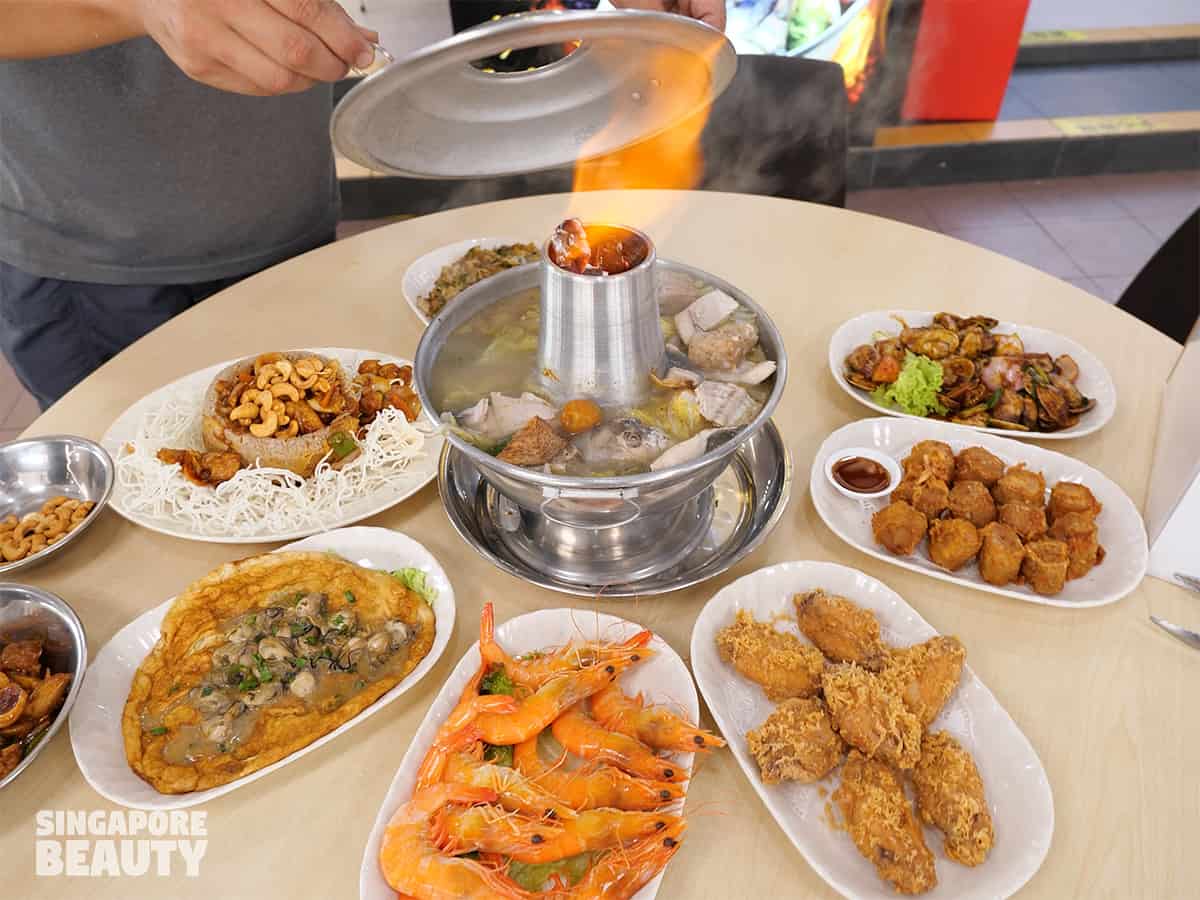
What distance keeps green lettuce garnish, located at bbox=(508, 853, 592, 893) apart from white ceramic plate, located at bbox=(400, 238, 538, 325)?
1579mm

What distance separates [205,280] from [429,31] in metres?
2.03

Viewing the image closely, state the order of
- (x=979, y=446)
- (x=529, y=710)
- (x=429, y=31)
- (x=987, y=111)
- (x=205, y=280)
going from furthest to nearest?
(x=987, y=111), (x=429, y=31), (x=205, y=280), (x=979, y=446), (x=529, y=710)

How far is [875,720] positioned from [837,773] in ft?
0.37

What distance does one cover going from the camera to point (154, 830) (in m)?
1.29

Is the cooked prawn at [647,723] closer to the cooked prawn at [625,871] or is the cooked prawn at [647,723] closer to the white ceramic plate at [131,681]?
the cooked prawn at [625,871]

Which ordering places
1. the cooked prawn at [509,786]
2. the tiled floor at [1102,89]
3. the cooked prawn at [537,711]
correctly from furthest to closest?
the tiled floor at [1102,89], the cooked prawn at [537,711], the cooked prawn at [509,786]

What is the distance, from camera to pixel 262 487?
1.83 meters

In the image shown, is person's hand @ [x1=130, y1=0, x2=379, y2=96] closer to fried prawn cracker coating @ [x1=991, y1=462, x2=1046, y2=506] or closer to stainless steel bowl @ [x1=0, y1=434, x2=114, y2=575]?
stainless steel bowl @ [x1=0, y1=434, x2=114, y2=575]

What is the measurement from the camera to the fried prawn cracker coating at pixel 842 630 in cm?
147

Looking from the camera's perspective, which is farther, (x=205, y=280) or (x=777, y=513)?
(x=205, y=280)

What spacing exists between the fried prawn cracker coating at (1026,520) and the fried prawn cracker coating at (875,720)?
0.56 meters

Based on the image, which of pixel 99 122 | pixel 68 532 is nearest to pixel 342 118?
pixel 68 532

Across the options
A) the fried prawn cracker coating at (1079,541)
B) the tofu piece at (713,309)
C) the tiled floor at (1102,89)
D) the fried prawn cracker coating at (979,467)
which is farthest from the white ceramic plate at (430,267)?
the tiled floor at (1102,89)

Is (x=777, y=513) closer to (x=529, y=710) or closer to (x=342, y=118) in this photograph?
(x=529, y=710)
